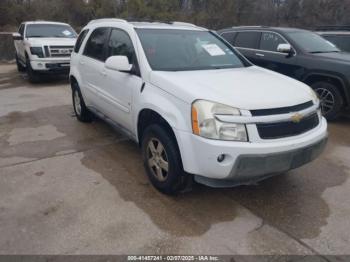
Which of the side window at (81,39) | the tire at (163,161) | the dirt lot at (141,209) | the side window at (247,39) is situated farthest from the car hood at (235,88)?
the side window at (247,39)

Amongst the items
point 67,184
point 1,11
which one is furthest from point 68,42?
point 1,11

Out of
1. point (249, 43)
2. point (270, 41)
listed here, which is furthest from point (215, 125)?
point (249, 43)

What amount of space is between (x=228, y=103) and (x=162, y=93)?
0.73m

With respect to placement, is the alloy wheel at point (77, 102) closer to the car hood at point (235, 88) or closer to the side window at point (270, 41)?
the car hood at point (235, 88)

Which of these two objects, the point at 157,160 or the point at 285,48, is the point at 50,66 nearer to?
the point at 285,48

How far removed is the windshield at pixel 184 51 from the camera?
3.71 meters

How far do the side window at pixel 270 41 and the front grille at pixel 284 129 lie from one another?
13.2 feet

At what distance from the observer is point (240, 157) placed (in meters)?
2.75

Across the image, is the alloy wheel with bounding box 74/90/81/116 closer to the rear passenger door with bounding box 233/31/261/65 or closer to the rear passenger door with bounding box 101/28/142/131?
the rear passenger door with bounding box 101/28/142/131

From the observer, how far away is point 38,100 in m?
7.79

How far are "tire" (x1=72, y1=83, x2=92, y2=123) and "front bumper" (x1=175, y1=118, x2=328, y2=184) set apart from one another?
10.5 feet

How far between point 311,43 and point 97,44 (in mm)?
4346

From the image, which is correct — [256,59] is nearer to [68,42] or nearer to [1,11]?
[68,42]

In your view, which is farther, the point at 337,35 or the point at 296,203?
the point at 337,35
